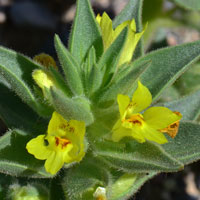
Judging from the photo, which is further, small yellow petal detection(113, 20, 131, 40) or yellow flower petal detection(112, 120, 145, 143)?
small yellow petal detection(113, 20, 131, 40)

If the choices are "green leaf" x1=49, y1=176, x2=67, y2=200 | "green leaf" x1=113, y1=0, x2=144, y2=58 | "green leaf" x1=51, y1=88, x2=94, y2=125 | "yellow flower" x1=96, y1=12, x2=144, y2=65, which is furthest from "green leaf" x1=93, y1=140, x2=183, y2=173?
"green leaf" x1=113, y1=0, x2=144, y2=58

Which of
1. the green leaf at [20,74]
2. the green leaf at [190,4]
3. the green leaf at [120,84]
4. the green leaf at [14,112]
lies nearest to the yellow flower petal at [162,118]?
the green leaf at [120,84]

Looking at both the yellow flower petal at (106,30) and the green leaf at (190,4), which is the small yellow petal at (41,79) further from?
the green leaf at (190,4)

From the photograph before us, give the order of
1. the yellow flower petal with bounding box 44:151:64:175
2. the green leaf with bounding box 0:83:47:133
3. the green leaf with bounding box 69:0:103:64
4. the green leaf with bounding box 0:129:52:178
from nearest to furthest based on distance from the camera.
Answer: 1. the yellow flower petal with bounding box 44:151:64:175
2. the green leaf with bounding box 0:129:52:178
3. the green leaf with bounding box 69:0:103:64
4. the green leaf with bounding box 0:83:47:133

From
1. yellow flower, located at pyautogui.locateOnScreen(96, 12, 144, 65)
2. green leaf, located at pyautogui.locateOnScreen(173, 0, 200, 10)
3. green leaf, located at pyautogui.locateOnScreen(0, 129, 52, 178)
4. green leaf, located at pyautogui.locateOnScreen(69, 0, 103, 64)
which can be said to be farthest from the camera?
green leaf, located at pyautogui.locateOnScreen(173, 0, 200, 10)

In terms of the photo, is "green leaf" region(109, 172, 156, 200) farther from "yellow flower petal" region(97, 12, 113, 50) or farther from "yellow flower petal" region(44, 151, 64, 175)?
"yellow flower petal" region(97, 12, 113, 50)

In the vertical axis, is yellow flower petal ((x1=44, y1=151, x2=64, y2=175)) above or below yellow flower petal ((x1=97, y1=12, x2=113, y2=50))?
below
